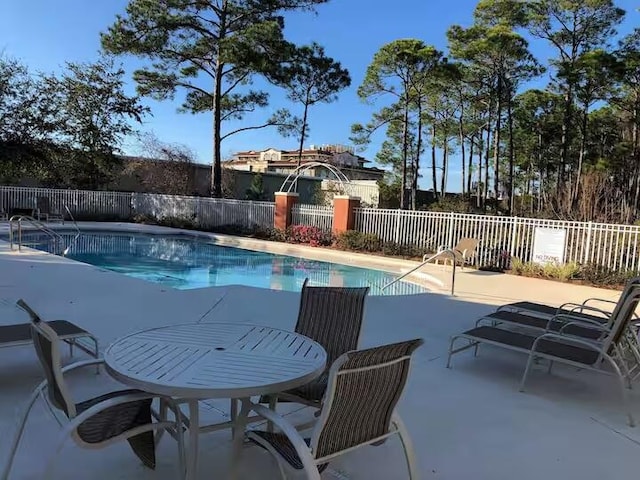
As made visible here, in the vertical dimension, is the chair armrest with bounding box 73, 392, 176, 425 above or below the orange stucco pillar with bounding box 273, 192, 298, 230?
below

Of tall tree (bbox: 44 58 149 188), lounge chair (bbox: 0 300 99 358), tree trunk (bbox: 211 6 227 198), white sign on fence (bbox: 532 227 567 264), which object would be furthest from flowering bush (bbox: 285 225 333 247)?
tall tree (bbox: 44 58 149 188)

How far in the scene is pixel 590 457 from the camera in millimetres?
2877

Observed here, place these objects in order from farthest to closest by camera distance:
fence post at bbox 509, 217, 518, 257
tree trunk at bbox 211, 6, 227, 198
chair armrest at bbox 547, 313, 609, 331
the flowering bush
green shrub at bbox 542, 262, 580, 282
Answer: tree trunk at bbox 211, 6, 227, 198, the flowering bush, fence post at bbox 509, 217, 518, 257, green shrub at bbox 542, 262, 580, 282, chair armrest at bbox 547, 313, 609, 331

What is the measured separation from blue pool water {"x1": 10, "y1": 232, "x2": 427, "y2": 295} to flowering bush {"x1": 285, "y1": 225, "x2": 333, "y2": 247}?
1540 millimetres

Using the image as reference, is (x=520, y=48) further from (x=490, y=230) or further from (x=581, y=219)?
(x=490, y=230)

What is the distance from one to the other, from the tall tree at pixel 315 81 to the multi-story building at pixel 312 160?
4927mm

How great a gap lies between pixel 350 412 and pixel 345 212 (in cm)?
1361

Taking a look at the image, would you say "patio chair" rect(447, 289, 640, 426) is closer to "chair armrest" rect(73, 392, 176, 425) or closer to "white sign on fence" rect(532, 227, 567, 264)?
"chair armrest" rect(73, 392, 176, 425)

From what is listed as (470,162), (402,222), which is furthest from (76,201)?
(470,162)

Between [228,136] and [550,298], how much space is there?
17.5 metres

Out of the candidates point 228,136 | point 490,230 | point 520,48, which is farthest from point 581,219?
point 228,136

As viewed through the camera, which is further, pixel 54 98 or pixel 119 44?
pixel 54 98

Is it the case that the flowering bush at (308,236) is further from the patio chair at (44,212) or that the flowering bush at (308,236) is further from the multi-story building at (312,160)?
the multi-story building at (312,160)

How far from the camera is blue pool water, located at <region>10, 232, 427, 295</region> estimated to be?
422 inches
